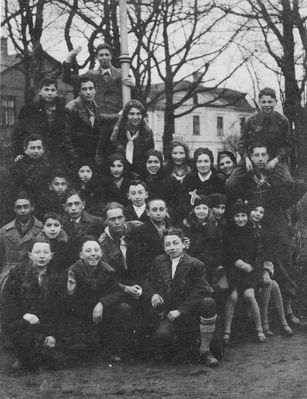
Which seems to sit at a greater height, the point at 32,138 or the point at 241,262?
the point at 32,138

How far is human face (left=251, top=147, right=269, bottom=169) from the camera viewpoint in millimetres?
6137

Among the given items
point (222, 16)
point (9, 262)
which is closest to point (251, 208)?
point (9, 262)

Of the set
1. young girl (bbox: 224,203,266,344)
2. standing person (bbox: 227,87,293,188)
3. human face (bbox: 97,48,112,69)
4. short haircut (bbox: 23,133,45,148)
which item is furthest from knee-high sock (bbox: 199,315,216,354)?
human face (bbox: 97,48,112,69)

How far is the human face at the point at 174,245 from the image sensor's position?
4.98 m

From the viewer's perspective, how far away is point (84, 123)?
6.71m

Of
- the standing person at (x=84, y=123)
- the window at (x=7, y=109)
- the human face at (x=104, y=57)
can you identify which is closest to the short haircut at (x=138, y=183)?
the standing person at (x=84, y=123)

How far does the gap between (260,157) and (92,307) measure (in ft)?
8.02

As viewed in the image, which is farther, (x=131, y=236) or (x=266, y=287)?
(x=266, y=287)

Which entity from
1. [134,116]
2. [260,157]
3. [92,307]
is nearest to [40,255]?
[92,307]

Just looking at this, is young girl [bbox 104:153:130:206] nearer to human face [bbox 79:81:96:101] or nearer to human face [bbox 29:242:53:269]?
human face [bbox 79:81:96:101]

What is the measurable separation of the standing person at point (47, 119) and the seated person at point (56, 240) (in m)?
1.40

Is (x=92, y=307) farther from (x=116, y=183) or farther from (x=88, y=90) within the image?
(x=88, y=90)

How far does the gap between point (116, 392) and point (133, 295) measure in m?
1.07

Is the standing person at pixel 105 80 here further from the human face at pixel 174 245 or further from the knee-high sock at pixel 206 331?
the knee-high sock at pixel 206 331
